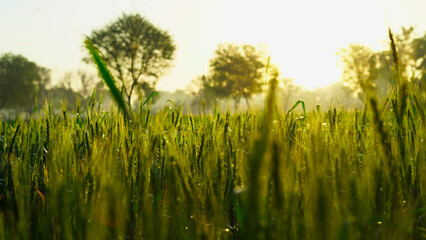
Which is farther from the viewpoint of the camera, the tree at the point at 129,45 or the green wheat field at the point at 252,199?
the tree at the point at 129,45

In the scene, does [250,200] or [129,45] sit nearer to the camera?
[250,200]

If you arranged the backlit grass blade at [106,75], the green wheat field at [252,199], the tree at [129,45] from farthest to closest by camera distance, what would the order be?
the tree at [129,45], the backlit grass blade at [106,75], the green wheat field at [252,199]

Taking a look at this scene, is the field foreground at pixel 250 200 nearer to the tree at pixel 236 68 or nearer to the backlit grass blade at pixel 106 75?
the backlit grass blade at pixel 106 75

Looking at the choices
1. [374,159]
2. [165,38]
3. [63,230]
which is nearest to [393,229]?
[374,159]

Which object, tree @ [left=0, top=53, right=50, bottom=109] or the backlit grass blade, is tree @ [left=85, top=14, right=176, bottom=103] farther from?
the backlit grass blade

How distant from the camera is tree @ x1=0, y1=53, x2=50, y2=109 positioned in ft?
156

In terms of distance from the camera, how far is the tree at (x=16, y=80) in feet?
156

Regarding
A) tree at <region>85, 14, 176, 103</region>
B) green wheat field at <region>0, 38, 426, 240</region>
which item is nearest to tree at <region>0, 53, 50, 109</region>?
tree at <region>85, 14, 176, 103</region>

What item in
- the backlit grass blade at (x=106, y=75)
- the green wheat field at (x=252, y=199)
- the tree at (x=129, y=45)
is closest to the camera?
the green wheat field at (x=252, y=199)

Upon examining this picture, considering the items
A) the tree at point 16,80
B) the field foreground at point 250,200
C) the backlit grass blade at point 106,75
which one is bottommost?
the field foreground at point 250,200

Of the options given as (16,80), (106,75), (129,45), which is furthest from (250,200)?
(16,80)

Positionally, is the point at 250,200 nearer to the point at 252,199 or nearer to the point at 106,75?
the point at 252,199

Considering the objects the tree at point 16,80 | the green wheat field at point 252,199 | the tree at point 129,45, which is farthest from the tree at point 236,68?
the green wheat field at point 252,199

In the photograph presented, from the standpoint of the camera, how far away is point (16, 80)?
47.8 meters
